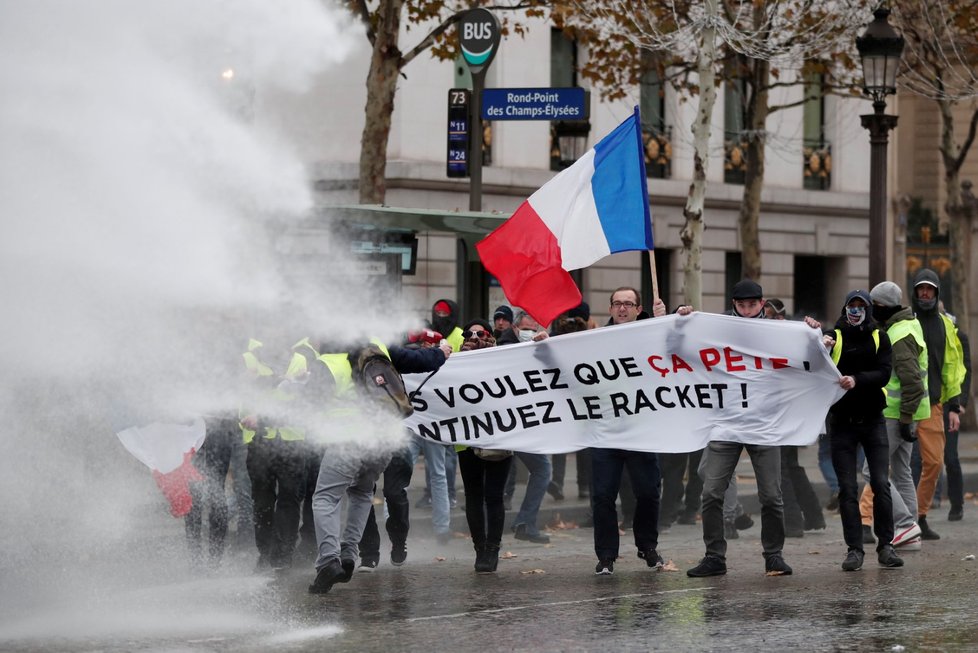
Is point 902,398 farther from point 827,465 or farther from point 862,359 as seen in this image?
point 827,465

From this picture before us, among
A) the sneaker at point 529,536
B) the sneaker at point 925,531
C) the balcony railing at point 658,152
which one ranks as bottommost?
the sneaker at point 529,536

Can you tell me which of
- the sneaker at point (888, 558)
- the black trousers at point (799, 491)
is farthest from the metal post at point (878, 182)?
the sneaker at point (888, 558)

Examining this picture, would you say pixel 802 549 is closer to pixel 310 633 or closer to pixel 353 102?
pixel 310 633

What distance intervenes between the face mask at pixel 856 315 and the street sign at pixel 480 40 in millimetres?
6191

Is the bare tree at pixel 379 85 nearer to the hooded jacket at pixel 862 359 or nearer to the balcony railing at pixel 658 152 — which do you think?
the hooded jacket at pixel 862 359

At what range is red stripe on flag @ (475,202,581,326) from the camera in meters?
10.4

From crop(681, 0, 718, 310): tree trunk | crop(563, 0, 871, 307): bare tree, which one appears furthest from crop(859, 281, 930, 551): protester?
crop(563, 0, 871, 307): bare tree

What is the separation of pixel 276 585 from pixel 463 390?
5.61 ft

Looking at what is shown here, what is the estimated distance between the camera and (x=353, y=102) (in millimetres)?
20109

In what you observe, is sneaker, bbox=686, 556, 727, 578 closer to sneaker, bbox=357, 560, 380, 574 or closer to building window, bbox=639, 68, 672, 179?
sneaker, bbox=357, 560, 380, 574

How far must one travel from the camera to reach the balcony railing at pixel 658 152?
1148 inches

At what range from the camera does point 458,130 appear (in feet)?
53.3

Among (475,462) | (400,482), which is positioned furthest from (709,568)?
(400,482)

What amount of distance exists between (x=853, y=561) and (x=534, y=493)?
120 inches
